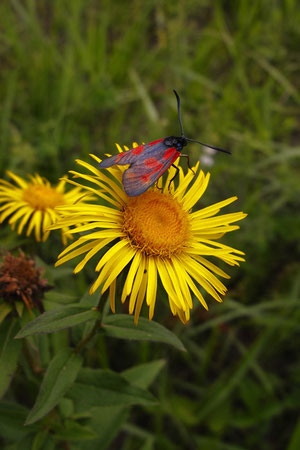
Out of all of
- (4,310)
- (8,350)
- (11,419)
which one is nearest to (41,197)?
(4,310)

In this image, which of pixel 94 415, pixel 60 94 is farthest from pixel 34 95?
pixel 94 415

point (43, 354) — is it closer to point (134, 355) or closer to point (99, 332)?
point (99, 332)

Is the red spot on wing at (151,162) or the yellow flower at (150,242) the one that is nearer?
the yellow flower at (150,242)

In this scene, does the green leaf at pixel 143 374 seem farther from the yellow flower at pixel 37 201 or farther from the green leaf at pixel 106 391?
the yellow flower at pixel 37 201

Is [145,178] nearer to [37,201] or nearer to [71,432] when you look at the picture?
[37,201]

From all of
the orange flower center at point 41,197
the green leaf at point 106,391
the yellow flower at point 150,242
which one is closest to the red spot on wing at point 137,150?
the yellow flower at point 150,242
